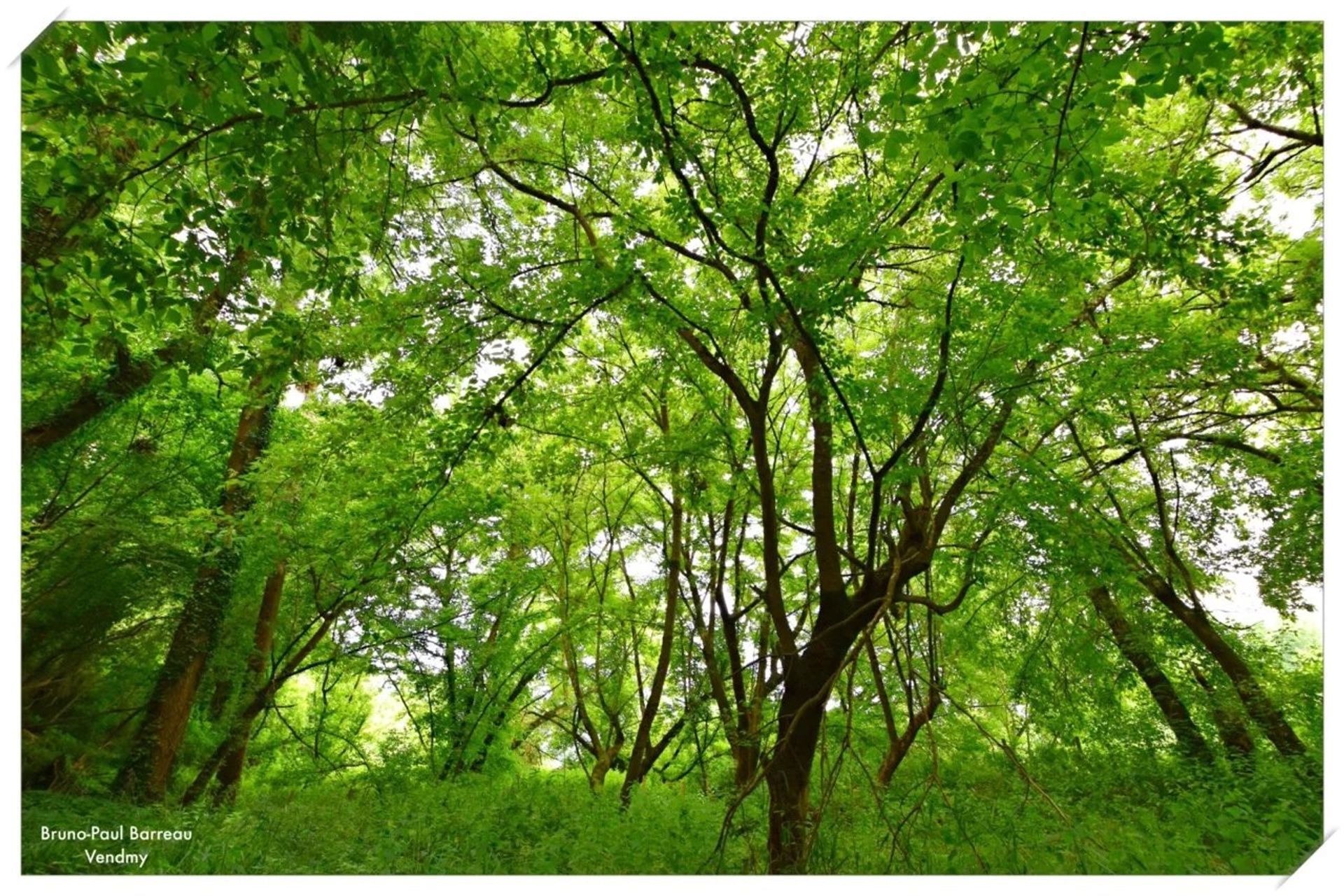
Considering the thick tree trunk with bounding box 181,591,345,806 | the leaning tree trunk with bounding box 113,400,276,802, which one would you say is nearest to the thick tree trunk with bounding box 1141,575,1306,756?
the thick tree trunk with bounding box 181,591,345,806

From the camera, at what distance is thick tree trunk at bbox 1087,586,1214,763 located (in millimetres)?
5125

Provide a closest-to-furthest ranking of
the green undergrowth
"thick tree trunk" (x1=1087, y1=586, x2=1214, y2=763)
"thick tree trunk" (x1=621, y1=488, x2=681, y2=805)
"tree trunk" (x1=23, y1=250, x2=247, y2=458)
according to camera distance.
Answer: "tree trunk" (x1=23, y1=250, x2=247, y2=458), the green undergrowth, "thick tree trunk" (x1=1087, y1=586, x2=1214, y2=763), "thick tree trunk" (x1=621, y1=488, x2=681, y2=805)

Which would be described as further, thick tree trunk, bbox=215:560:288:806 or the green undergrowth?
thick tree trunk, bbox=215:560:288:806

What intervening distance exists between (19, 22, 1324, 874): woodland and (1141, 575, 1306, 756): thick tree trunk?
31 millimetres

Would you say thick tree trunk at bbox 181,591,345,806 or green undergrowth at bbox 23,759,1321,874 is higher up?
thick tree trunk at bbox 181,591,345,806

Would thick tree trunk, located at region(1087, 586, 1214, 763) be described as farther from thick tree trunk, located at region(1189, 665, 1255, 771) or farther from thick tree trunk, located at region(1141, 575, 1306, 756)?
thick tree trunk, located at region(1141, 575, 1306, 756)

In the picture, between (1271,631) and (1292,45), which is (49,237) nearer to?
(1292,45)

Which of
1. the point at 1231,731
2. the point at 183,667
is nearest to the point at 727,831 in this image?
the point at 183,667

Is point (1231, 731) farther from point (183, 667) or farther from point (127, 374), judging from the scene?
point (127, 374)

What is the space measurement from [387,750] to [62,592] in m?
3.91

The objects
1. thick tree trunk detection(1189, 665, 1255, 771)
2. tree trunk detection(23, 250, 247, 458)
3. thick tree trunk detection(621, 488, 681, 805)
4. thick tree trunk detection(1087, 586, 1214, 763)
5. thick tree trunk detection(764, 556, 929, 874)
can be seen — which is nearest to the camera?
tree trunk detection(23, 250, 247, 458)

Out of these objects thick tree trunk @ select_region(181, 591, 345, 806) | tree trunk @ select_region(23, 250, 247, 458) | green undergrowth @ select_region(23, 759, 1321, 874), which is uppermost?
tree trunk @ select_region(23, 250, 247, 458)
